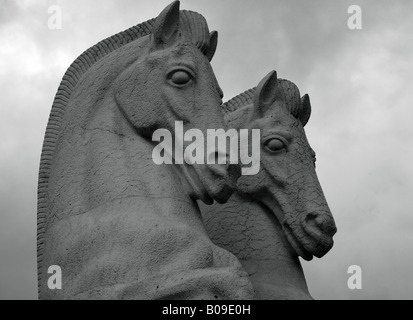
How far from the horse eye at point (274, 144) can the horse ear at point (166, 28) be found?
1.09 meters

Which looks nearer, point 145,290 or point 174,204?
point 145,290

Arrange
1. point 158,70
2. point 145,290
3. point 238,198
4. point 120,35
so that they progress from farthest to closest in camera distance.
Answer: point 238,198, point 120,35, point 158,70, point 145,290

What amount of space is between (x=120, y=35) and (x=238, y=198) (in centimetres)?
137

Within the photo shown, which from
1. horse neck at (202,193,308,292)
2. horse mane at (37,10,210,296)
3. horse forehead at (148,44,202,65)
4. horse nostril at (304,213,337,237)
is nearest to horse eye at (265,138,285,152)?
horse neck at (202,193,308,292)

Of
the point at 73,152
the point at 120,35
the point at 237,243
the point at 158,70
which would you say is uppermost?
the point at 120,35

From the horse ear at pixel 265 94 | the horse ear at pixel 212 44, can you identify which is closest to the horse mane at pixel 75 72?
the horse ear at pixel 212 44

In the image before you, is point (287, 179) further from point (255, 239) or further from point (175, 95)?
point (175, 95)

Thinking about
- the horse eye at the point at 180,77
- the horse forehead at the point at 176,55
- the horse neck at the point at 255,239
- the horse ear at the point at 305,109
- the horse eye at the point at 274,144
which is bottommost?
the horse neck at the point at 255,239

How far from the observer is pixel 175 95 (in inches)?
210

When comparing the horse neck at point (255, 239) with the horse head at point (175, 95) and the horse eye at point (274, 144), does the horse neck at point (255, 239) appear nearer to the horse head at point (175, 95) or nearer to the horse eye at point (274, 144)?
the horse eye at point (274, 144)

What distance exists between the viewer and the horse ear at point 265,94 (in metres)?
6.32

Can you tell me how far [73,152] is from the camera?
210 inches
